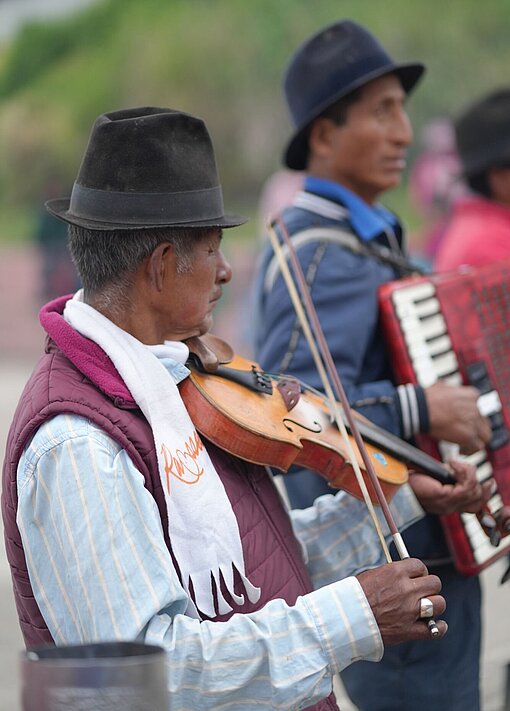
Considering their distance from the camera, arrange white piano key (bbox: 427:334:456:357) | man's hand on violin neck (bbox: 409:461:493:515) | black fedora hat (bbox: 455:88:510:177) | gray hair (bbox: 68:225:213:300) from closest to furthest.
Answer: gray hair (bbox: 68:225:213:300)
man's hand on violin neck (bbox: 409:461:493:515)
white piano key (bbox: 427:334:456:357)
black fedora hat (bbox: 455:88:510:177)

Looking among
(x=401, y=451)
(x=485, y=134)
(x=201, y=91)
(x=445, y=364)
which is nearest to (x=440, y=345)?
(x=445, y=364)

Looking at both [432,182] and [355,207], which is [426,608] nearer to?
[355,207]

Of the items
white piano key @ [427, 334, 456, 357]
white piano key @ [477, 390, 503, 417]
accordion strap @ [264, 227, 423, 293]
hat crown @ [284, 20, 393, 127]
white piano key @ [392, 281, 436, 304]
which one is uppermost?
hat crown @ [284, 20, 393, 127]

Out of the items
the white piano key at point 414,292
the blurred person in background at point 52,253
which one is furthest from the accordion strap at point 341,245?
the blurred person in background at point 52,253

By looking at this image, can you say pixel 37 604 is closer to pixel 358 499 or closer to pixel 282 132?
pixel 358 499

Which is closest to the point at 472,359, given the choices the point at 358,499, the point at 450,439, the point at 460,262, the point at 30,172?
the point at 450,439

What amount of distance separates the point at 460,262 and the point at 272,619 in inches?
73.4

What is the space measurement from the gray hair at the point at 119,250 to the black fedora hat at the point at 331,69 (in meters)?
1.20

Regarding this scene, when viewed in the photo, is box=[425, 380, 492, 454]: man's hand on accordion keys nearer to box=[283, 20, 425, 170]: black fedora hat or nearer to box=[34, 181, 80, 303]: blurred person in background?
box=[283, 20, 425, 170]: black fedora hat

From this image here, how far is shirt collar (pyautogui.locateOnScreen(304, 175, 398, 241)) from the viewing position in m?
Result: 2.98

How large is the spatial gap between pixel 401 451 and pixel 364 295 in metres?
0.57

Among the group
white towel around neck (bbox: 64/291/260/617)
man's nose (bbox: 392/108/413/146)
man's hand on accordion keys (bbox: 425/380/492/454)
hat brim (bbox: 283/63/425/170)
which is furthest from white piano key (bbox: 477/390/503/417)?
white towel around neck (bbox: 64/291/260/617)

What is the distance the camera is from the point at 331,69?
9.96 feet

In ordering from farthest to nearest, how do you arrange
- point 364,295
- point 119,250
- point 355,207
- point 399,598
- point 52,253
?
point 52,253
point 355,207
point 364,295
point 119,250
point 399,598
